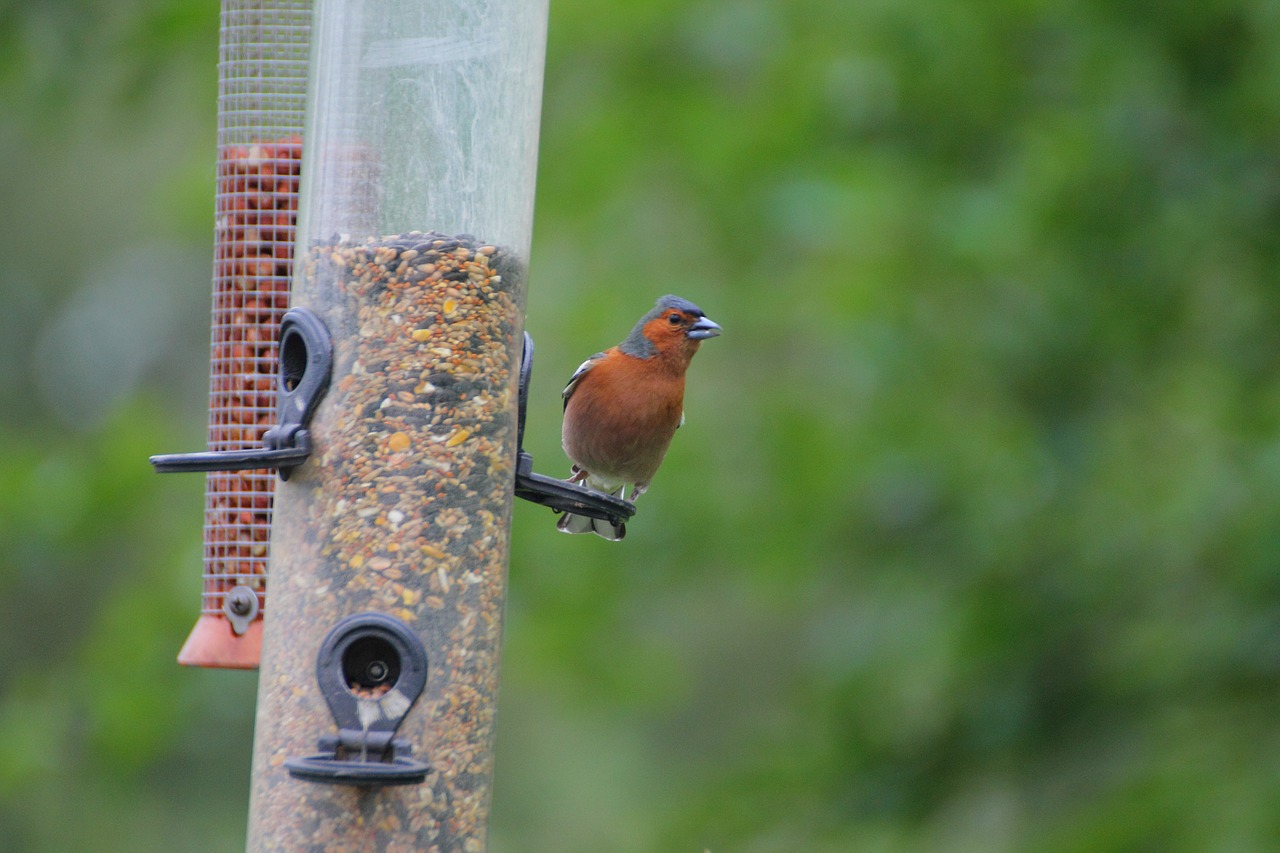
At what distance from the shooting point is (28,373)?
57.3ft

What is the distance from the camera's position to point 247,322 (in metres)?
5.89

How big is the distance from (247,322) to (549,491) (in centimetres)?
151

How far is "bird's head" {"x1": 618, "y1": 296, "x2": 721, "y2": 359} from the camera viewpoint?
302 inches

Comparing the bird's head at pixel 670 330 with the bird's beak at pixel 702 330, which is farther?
the bird's head at pixel 670 330

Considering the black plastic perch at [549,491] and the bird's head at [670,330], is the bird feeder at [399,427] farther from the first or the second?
the bird's head at [670,330]

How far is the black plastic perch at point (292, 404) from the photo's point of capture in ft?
14.7

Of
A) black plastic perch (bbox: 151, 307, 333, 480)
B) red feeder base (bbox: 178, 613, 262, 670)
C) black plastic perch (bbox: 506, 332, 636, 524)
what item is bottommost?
red feeder base (bbox: 178, 613, 262, 670)

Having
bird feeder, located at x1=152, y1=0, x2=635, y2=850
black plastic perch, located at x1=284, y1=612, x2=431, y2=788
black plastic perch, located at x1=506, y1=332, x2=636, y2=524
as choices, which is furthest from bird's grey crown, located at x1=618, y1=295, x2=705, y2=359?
black plastic perch, located at x1=284, y1=612, x2=431, y2=788

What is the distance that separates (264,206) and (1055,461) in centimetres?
515

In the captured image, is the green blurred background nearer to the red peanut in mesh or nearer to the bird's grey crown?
the bird's grey crown

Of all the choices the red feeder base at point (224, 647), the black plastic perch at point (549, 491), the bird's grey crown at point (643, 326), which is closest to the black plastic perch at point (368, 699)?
the black plastic perch at point (549, 491)

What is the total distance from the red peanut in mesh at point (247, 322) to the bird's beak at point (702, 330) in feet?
7.45

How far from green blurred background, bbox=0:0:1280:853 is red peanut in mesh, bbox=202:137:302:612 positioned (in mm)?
3080

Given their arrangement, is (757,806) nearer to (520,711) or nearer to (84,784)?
(84,784)
